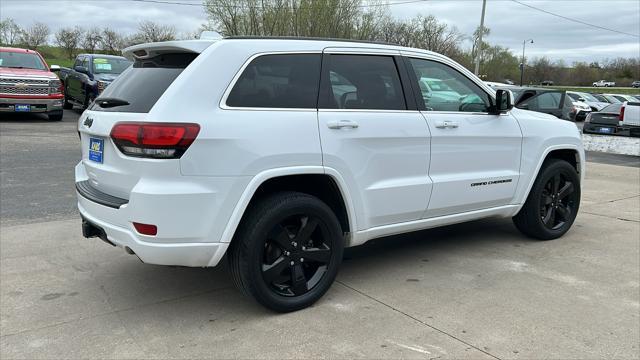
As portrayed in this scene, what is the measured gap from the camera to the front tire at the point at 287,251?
341 centimetres

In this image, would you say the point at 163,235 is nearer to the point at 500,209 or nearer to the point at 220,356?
the point at 220,356

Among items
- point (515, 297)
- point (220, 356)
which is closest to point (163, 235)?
point (220, 356)

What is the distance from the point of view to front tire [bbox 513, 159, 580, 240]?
17.2 feet

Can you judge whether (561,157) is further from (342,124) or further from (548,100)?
(548,100)

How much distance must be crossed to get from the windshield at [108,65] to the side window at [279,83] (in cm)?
1365

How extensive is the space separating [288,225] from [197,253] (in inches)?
26.3

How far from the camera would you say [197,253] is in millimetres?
3258

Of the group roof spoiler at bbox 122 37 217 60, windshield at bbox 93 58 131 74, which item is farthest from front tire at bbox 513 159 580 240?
windshield at bbox 93 58 131 74

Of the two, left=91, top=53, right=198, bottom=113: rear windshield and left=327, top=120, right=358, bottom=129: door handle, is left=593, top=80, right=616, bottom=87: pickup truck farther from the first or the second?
left=91, top=53, right=198, bottom=113: rear windshield

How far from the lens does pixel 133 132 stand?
3.14 meters

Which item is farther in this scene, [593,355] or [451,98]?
[451,98]

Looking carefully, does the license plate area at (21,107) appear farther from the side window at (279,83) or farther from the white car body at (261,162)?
the side window at (279,83)

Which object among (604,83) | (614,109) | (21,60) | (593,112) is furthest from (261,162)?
(604,83)

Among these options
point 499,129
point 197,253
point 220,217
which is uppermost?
point 499,129
